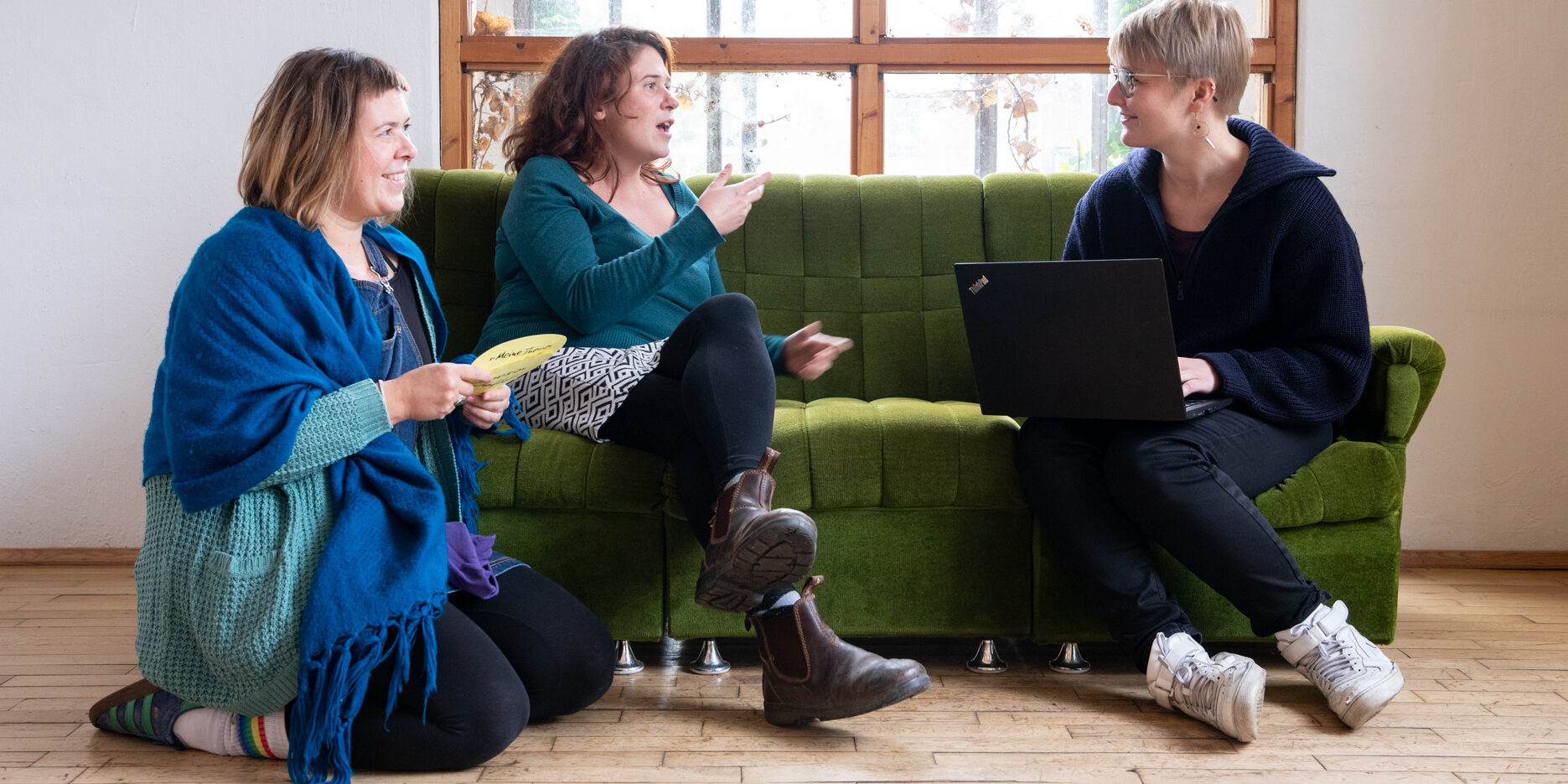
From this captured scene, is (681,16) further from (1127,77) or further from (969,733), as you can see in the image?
(969,733)

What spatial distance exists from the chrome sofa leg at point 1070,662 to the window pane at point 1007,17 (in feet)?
5.47

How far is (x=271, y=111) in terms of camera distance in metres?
1.34

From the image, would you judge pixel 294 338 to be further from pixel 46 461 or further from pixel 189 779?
pixel 46 461

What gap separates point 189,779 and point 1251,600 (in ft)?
4.69

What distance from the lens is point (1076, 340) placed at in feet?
5.21

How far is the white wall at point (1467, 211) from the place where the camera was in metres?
2.63

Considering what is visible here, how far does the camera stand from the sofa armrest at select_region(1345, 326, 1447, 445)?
1769 millimetres

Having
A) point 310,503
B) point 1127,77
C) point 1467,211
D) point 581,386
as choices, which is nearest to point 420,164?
point 581,386

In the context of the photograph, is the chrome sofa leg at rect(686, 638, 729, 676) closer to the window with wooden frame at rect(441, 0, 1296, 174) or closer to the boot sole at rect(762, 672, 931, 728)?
the boot sole at rect(762, 672, 931, 728)

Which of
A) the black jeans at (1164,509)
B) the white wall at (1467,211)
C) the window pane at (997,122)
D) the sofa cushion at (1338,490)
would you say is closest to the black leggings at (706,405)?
the black jeans at (1164,509)

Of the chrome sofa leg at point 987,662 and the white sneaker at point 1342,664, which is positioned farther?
the chrome sofa leg at point 987,662

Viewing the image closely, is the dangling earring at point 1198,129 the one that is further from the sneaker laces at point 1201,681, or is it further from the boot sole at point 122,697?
the boot sole at point 122,697

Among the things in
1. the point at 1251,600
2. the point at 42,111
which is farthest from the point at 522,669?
the point at 42,111

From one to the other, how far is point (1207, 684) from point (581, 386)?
1.02 meters
